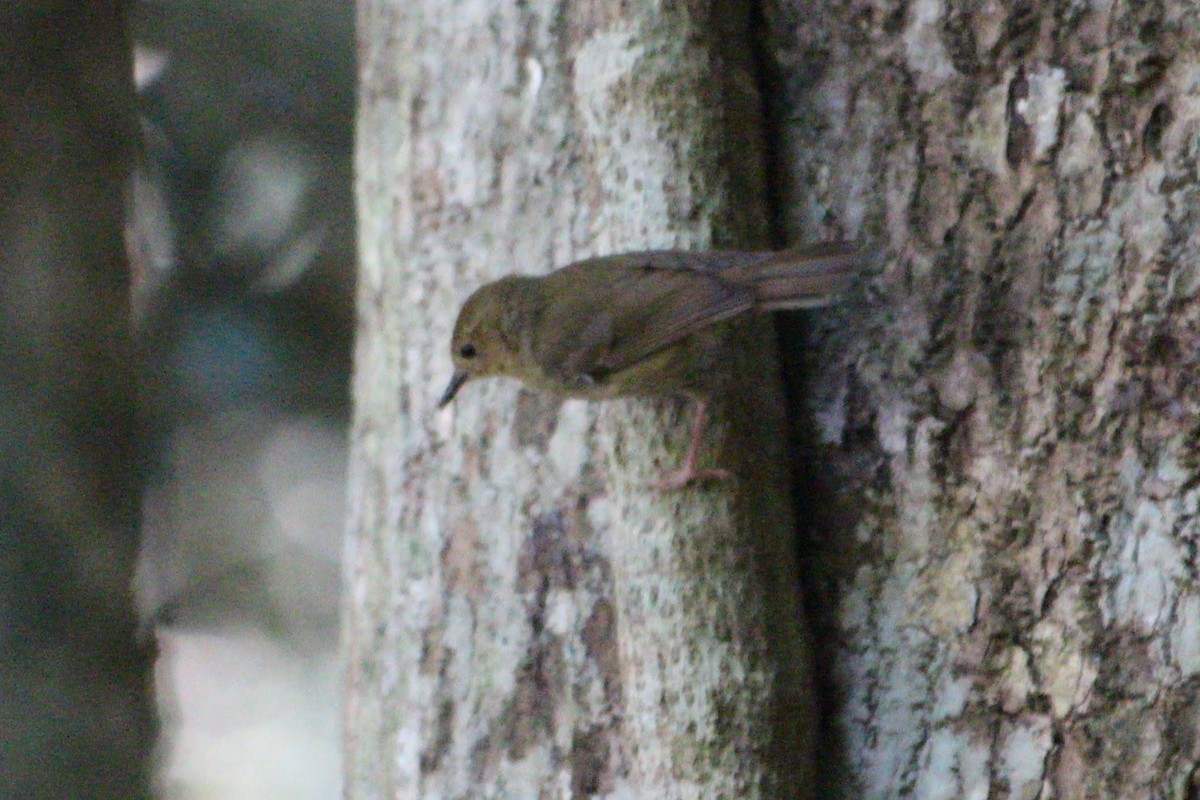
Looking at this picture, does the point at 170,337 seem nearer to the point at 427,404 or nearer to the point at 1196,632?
the point at 427,404

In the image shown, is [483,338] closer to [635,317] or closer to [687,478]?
[635,317]

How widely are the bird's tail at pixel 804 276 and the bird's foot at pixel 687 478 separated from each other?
0.32 metres

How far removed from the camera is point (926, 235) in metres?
2.41

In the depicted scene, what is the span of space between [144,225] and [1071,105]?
3.51 m

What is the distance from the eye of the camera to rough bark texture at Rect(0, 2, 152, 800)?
323 cm

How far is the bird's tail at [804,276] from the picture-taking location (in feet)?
7.76

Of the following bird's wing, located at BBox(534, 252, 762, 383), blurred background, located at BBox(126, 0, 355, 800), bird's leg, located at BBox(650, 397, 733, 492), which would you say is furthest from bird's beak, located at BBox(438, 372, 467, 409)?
blurred background, located at BBox(126, 0, 355, 800)

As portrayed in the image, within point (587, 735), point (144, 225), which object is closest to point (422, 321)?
point (587, 735)

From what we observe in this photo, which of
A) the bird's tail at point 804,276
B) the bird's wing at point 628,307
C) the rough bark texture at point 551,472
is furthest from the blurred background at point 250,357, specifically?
the bird's tail at point 804,276

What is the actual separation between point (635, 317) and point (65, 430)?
1.54 metres

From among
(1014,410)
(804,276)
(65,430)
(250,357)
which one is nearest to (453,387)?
(804,276)

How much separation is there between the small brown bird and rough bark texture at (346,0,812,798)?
53mm

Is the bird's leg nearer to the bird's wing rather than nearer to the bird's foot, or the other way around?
the bird's foot

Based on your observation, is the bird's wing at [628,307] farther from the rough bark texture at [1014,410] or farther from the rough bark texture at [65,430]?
the rough bark texture at [65,430]
